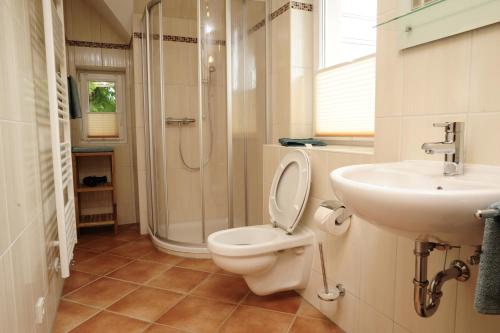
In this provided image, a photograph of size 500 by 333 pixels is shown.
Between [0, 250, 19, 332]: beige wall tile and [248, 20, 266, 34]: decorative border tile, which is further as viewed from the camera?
[248, 20, 266, 34]: decorative border tile

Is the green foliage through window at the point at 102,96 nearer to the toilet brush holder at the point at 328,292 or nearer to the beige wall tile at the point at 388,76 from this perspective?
the toilet brush holder at the point at 328,292

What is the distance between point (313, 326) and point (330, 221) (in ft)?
1.99

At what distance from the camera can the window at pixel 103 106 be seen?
345 cm

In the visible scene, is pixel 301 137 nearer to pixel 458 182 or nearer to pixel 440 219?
pixel 458 182

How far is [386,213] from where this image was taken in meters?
0.78

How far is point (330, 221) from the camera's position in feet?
5.04

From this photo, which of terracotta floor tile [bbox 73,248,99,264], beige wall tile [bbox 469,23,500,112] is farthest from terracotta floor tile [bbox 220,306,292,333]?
terracotta floor tile [bbox 73,248,99,264]

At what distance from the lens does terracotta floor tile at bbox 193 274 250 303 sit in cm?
202

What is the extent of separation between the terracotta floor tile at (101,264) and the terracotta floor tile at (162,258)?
0.53 feet

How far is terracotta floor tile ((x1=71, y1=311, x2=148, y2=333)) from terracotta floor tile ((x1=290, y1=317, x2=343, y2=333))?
0.79 meters

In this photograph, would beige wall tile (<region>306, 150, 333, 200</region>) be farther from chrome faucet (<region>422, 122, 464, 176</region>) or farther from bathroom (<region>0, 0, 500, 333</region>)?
chrome faucet (<region>422, 122, 464, 176</region>)

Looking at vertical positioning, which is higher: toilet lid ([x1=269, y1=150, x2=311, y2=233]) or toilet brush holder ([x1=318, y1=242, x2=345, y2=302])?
toilet lid ([x1=269, y1=150, x2=311, y2=233])

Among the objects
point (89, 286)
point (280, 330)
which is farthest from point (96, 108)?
point (280, 330)

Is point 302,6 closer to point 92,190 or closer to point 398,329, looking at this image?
point 398,329
